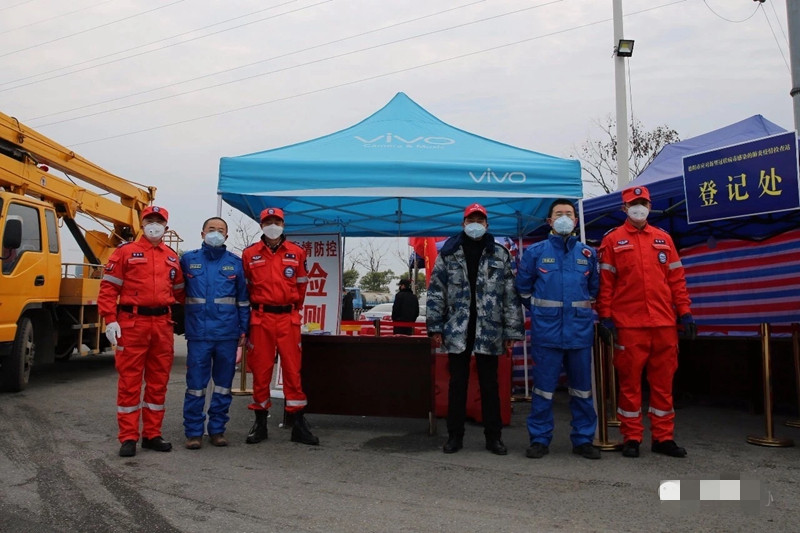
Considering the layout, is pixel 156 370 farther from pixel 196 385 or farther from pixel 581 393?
pixel 581 393

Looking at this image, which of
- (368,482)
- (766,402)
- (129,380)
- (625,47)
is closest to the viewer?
(368,482)

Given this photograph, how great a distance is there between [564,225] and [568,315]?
76 cm

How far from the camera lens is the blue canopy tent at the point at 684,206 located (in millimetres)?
7074

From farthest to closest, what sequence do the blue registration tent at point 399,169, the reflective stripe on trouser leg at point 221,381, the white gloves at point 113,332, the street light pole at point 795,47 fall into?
1. the street light pole at point 795,47
2. the blue registration tent at point 399,169
3. the reflective stripe on trouser leg at point 221,381
4. the white gloves at point 113,332

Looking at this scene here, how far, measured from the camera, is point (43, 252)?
865 cm

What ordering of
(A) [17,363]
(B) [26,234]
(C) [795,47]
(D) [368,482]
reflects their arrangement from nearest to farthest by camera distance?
(D) [368,482] < (C) [795,47] < (A) [17,363] < (B) [26,234]

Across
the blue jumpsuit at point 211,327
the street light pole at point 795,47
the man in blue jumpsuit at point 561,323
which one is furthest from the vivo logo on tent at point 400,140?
the street light pole at point 795,47

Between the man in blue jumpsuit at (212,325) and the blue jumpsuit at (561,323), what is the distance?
2.53 meters

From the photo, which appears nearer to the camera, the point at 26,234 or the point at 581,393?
the point at 581,393

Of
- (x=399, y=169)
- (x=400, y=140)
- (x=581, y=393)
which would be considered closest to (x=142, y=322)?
(x=399, y=169)

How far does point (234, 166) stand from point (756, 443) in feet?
18.0

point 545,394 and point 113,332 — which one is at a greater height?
point 113,332

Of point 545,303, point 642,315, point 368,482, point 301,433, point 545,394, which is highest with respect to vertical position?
point 545,303

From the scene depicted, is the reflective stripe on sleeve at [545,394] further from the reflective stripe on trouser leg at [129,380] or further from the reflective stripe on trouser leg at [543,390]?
the reflective stripe on trouser leg at [129,380]
